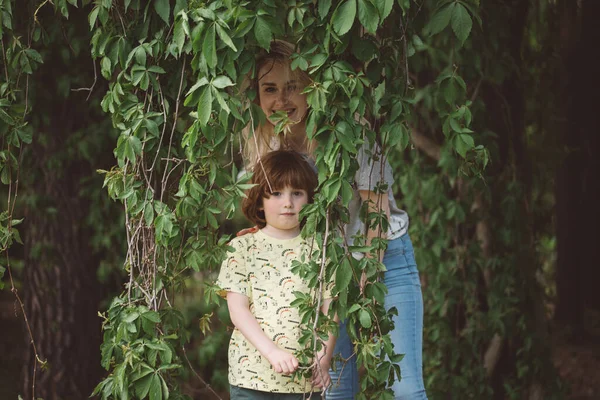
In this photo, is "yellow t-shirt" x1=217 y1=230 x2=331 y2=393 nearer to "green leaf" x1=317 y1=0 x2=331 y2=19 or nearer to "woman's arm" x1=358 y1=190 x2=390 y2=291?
"woman's arm" x1=358 y1=190 x2=390 y2=291

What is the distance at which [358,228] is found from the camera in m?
2.32

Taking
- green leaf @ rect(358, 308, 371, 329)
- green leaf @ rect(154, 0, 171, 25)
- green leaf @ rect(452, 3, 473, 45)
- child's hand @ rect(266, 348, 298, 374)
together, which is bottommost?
child's hand @ rect(266, 348, 298, 374)

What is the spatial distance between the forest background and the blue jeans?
12.2 inches

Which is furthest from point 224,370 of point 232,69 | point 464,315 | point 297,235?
point 232,69

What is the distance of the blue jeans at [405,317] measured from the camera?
7.65ft

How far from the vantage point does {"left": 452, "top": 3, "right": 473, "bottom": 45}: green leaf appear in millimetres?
1740

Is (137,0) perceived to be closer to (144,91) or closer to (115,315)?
(144,91)

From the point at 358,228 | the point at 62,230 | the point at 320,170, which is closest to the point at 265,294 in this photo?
the point at 358,228

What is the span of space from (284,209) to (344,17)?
673mm

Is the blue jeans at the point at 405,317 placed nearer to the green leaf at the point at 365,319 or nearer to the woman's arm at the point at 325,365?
the woman's arm at the point at 325,365

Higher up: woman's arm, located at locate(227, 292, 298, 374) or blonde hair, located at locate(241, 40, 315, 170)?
blonde hair, located at locate(241, 40, 315, 170)

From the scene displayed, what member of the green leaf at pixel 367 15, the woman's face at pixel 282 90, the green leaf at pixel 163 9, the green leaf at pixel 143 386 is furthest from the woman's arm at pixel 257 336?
the green leaf at pixel 367 15

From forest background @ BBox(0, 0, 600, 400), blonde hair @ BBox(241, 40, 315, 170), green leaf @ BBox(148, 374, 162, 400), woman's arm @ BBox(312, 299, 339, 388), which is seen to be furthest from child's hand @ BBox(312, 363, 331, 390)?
blonde hair @ BBox(241, 40, 315, 170)

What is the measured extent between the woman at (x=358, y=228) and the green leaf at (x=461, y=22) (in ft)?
1.64
